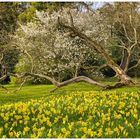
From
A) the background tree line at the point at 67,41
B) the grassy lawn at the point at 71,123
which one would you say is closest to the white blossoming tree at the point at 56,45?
the background tree line at the point at 67,41

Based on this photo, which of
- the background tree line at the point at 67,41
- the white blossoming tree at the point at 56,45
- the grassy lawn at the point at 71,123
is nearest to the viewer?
the grassy lawn at the point at 71,123

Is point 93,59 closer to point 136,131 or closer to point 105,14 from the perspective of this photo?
point 105,14

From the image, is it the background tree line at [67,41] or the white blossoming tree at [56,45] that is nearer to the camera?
the background tree line at [67,41]

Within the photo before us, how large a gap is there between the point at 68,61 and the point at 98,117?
17.1 m

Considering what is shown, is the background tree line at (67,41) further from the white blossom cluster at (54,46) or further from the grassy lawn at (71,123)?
the grassy lawn at (71,123)

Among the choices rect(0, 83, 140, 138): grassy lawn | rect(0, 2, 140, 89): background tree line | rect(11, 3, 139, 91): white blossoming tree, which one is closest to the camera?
rect(0, 83, 140, 138): grassy lawn

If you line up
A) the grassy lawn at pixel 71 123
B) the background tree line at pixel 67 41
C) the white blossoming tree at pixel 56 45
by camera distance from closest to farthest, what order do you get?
the grassy lawn at pixel 71 123 < the background tree line at pixel 67 41 < the white blossoming tree at pixel 56 45

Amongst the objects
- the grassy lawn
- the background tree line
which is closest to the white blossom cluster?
the background tree line

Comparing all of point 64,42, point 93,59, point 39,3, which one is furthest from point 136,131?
point 39,3

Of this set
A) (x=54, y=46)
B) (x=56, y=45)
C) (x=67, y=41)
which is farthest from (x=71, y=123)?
(x=67, y=41)

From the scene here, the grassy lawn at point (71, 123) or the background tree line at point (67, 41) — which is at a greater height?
the background tree line at point (67, 41)

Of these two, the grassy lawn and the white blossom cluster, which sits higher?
the white blossom cluster

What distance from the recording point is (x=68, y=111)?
7.39 metres

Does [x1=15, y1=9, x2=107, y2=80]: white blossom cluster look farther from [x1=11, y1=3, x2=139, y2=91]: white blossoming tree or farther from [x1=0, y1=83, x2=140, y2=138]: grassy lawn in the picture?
[x1=0, y1=83, x2=140, y2=138]: grassy lawn
